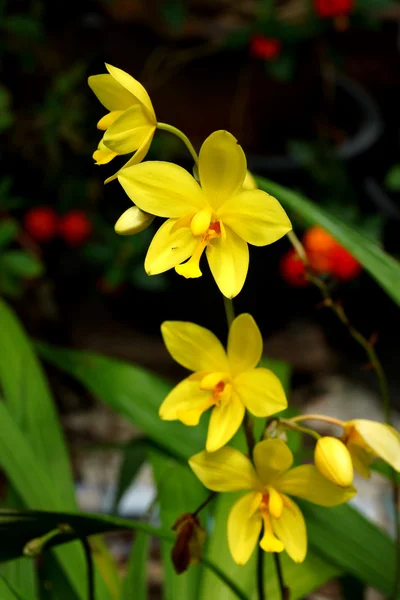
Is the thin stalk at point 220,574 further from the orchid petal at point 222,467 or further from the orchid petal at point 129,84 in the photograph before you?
the orchid petal at point 129,84

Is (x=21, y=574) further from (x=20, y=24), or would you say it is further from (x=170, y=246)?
(x=20, y=24)

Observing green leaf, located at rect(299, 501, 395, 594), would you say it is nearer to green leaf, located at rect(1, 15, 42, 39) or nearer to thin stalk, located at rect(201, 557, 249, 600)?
thin stalk, located at rect(201, 557, 249, 600)

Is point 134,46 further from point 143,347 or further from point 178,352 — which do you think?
point 178,352

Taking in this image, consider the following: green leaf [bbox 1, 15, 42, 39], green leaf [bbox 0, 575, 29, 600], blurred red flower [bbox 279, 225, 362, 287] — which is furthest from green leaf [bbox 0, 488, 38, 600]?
green leaf [bbox 1, 15, 42, 39]

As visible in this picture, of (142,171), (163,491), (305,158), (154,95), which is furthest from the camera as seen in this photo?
(154,95)

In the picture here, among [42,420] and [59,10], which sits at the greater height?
[59,10]

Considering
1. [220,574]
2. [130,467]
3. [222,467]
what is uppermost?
[222,467]

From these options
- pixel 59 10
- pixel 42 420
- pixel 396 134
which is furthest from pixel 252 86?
pixel 42 420

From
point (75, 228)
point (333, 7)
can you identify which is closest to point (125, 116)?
Result: point (75, 228)
